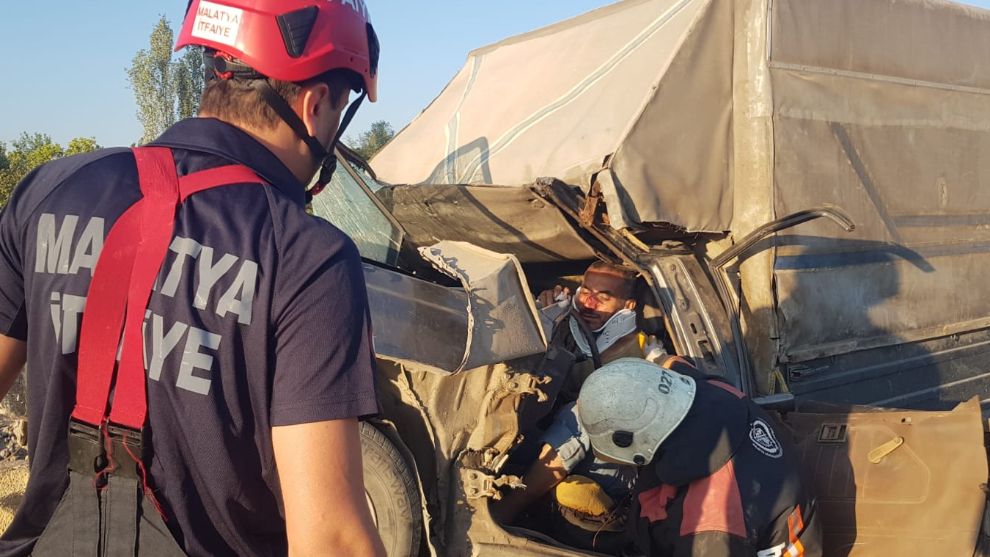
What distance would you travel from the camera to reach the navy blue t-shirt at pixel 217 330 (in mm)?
1284

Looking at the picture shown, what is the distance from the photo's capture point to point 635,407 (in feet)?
9.44

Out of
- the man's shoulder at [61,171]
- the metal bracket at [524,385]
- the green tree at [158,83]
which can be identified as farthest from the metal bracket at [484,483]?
the green tree at [158,83]

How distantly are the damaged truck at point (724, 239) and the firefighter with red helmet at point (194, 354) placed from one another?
154cm

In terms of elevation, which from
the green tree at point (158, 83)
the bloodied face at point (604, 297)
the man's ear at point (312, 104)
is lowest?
the bloodied face at point (604, 297)

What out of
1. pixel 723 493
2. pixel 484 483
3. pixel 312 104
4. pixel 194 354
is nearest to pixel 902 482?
pixel 723 493

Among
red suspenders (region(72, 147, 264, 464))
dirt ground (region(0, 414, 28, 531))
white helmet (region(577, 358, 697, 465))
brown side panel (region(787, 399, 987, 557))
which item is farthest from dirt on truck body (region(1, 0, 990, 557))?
dirt ground (region(0, 414, 28, 531))

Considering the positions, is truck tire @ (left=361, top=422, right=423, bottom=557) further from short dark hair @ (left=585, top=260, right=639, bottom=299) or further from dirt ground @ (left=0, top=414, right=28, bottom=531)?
dirt ground @ (left=0, top=414, right=28, bottom=531)

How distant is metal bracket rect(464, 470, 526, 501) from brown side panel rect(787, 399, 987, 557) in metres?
1.13

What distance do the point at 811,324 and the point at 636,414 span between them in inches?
59.1

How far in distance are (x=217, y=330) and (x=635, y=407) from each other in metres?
1.83

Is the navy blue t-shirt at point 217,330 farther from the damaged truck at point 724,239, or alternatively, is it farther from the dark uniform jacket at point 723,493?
the dark uniform jacket at point 723,493

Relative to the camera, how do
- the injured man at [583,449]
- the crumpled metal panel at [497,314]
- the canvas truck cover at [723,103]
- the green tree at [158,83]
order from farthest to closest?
1. the green tree at [158,83]
2. the canvas truck cover at [723,103]
3. the injured man at [583,449]
4. the crumpled metal panel at [497,314]

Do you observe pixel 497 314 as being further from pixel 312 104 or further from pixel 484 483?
pixel 312 104

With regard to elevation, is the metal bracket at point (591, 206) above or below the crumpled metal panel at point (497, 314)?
above
